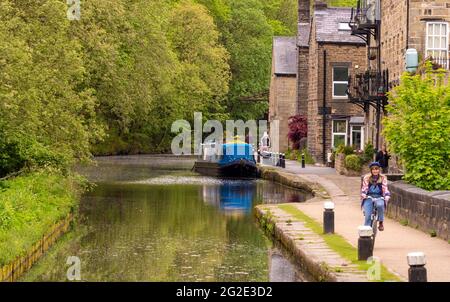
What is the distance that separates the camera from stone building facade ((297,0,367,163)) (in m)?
55.0

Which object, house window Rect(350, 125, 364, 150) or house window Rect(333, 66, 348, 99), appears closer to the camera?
house window Rect(350, 125, 364, 150)

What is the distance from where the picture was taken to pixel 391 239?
826 inches

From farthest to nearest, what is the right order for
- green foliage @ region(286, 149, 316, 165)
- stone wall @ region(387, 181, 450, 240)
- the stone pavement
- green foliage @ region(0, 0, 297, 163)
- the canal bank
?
green foliage @ region(286, 149, 316, 165), green foliage @ region(0, 0, 297, 163), stone wall @ region(387, 181, 450, 240), the canal bank, the stone pavement

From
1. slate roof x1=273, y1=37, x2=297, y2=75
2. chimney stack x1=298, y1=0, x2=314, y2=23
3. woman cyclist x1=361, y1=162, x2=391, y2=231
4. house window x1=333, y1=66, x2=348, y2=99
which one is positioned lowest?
woman cyclist x1=361, y1=162, x2=391, y2=231

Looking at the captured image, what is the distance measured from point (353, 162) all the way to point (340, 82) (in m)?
11.9

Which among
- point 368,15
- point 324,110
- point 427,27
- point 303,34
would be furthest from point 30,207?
point 303,34

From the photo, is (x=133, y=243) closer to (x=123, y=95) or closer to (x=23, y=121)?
(x=23, y=121)

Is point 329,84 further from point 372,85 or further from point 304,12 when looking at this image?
point 304,12

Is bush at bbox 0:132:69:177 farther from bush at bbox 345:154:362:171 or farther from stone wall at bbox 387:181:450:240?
bush at bbox 345:154:362:171

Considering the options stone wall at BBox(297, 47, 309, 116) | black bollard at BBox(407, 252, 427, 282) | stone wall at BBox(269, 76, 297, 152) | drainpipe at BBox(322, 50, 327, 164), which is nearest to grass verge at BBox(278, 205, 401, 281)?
black bollard at BBox(407, 252, 427, 282)

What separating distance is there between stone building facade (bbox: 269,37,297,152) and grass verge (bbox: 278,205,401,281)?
41305 millimetres

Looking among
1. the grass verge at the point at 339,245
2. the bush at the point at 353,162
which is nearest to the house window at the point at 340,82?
the bush at the point at 353,162
